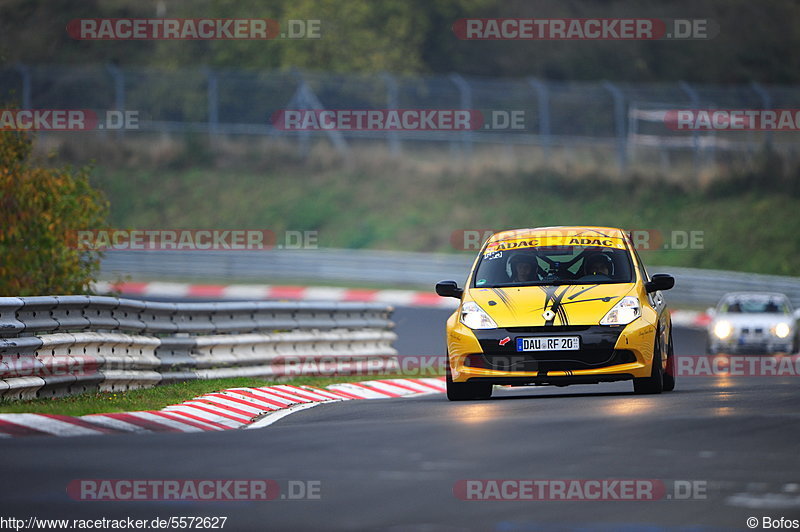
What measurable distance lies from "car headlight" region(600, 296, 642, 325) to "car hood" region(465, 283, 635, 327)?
45mm

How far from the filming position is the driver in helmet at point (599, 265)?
15.2m

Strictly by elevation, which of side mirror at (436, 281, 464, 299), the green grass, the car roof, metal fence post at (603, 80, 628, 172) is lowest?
the green grass

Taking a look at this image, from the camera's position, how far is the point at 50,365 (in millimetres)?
13664

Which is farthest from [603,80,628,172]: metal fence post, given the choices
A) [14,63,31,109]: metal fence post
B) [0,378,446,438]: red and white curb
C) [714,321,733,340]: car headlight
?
[0,378,446,438]: red and white curb

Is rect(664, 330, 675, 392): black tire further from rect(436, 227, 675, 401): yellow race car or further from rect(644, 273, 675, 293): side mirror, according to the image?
rect(644, 273, 675, 293): side mirror

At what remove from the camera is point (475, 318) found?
47.3ft

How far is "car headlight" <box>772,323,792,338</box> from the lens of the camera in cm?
2525

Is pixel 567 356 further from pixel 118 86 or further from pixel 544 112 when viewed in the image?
pixel 118 86

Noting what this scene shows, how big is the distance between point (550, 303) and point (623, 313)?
2.25 ft

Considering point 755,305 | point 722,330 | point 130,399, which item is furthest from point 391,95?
point 130,399

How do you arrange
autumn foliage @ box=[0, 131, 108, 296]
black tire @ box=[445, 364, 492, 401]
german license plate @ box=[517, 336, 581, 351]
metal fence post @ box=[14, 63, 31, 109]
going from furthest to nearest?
metal fence post @ box=[14, 63, 31, 109] → autumn foliage @ box=[0, 131, 108, 296] → black tire @ box=[445, 364, 492, 401] → german license plate @ box=[517, 336, 581, 351]

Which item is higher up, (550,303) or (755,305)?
(550,303)

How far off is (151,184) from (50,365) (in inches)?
1479

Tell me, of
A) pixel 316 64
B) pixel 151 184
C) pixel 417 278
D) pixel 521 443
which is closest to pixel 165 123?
pixel 151 184
